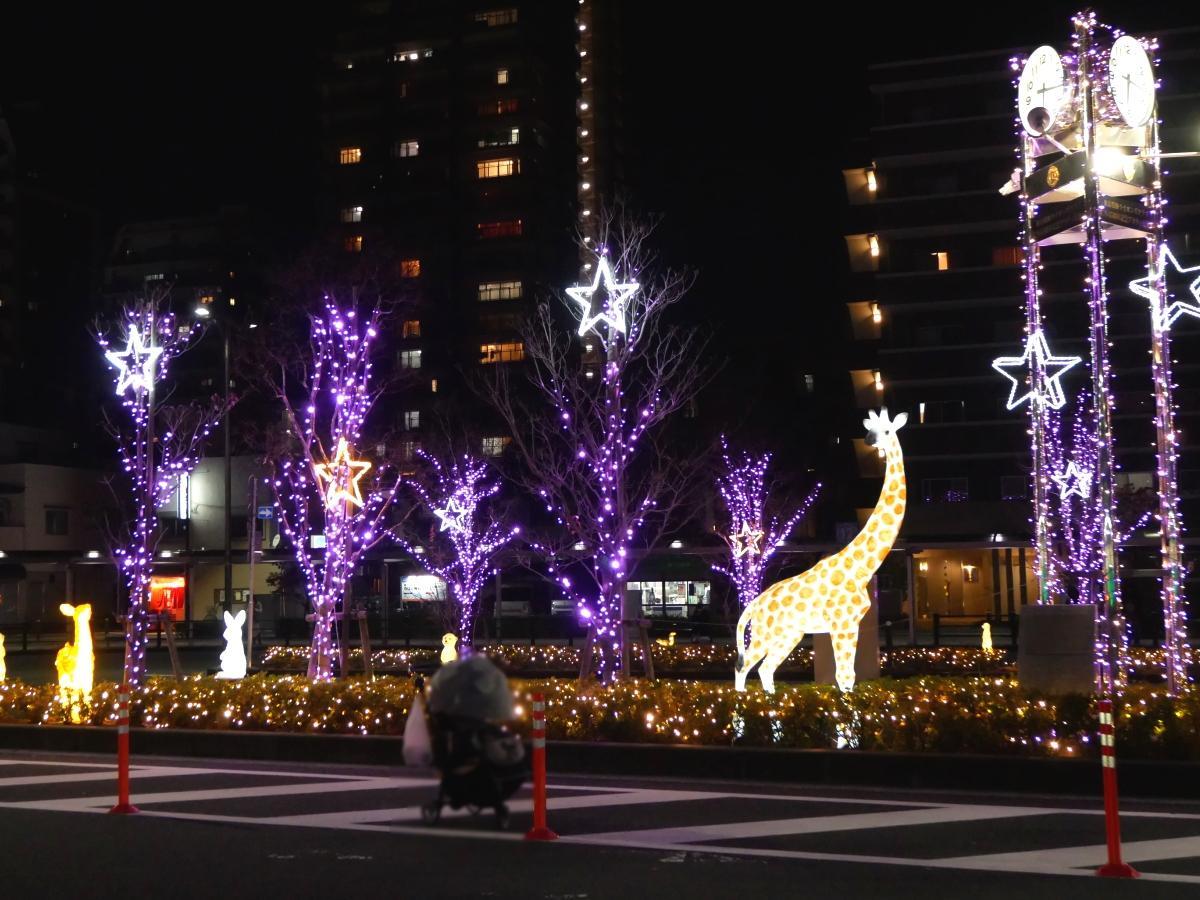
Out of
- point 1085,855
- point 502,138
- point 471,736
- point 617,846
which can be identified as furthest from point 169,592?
point 471,736

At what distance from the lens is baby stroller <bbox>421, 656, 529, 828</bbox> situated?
9.32 ft

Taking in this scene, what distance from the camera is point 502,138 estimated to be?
3049 inches

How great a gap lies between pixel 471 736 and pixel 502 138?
77.0 meters

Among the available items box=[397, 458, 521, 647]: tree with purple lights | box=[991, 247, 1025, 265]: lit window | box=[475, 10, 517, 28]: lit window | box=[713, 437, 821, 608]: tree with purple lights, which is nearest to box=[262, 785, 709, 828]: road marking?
box=[397, 458, 521, 647]: tree with purple lights

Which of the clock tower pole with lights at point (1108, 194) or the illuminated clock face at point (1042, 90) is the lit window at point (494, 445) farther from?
the clock tower pole with lights at point (1108, 194)

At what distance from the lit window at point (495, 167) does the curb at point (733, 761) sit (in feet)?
206

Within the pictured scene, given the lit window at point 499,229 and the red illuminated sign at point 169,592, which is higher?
the lit window at point 499,229

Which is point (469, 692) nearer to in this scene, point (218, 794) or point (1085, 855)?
point (1085, 855)

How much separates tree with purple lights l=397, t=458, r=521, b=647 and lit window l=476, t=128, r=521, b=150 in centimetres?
4003

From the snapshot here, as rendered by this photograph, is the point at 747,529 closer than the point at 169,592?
Yes

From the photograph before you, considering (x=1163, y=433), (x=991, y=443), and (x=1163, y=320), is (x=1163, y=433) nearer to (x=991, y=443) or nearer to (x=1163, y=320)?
(x=1163, y=320)

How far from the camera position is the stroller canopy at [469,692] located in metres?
2.83

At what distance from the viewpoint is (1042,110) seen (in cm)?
1711

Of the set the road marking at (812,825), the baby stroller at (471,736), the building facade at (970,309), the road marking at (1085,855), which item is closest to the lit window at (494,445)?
the building facade at (970,309)
